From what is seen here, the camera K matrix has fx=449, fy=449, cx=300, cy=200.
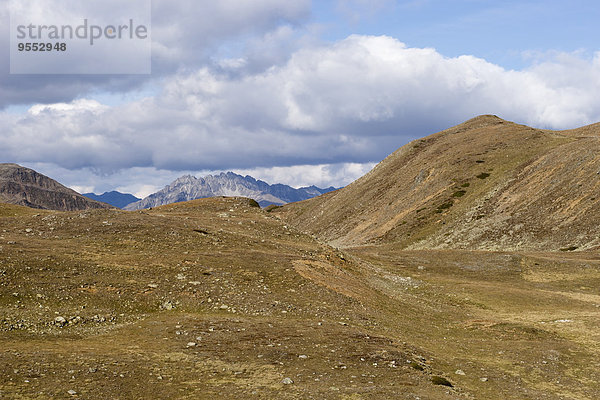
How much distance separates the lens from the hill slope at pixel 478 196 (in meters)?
85.4

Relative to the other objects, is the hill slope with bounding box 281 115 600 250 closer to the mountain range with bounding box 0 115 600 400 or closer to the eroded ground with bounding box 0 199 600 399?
the mountain range with bounding box 0 115 600 400

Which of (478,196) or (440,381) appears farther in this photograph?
(478,196)

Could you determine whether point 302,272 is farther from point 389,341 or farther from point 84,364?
point 84,364

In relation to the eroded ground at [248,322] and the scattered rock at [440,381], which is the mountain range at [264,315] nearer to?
the eroded ground at [248,322]

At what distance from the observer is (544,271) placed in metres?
54.4

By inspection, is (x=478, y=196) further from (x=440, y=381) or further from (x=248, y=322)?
(x=440, y=381)

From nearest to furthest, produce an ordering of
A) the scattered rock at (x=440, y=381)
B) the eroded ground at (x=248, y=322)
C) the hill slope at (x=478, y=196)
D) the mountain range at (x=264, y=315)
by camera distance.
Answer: the eroded ground at (x=248, y=322) → the mountain range at (x=264, y=315) → the scattered rock at (x=440, y=381) → the hill slope at (x=478, y=196)

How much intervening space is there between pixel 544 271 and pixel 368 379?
45.7 m

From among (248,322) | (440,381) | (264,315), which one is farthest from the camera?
(264,315)

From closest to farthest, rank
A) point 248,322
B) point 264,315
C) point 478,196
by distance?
point 248,322, point 264,315, point 478,196

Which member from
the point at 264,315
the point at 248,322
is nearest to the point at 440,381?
the point at 248,322

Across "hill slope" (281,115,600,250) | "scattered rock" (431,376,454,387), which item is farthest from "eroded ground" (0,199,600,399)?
"hill slope" (281,115,600,250)

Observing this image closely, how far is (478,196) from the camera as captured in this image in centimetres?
11106

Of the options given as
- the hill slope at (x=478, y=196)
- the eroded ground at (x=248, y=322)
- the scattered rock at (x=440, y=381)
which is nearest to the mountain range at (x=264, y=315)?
the eroded ground at (x=248, y=322)
